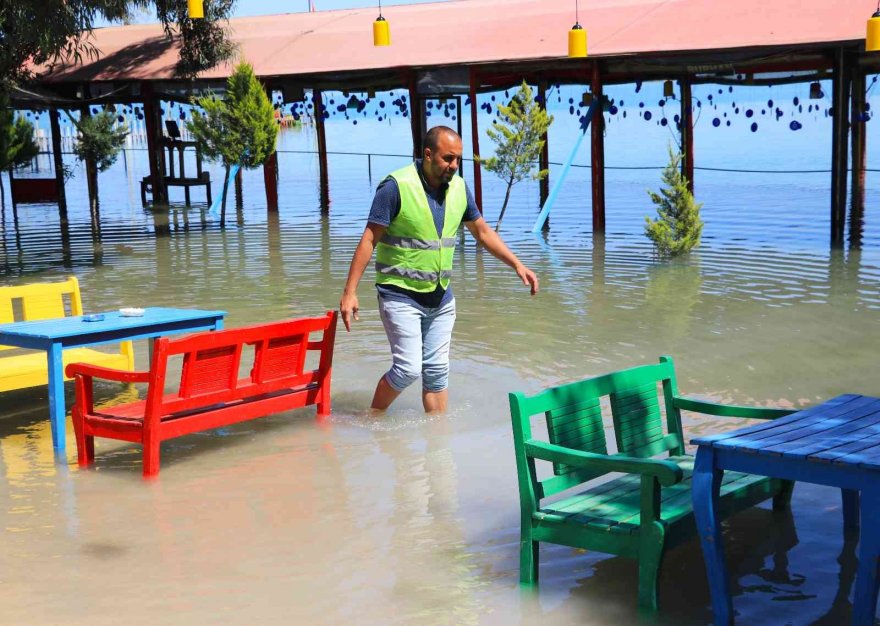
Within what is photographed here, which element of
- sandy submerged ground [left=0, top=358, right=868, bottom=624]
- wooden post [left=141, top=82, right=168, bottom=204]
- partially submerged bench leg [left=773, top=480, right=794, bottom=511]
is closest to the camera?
sandy submerged ground [left=0, top=358, right=868, bottom=624]

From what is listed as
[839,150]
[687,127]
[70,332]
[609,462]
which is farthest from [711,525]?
[687,127]

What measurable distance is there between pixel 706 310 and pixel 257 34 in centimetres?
1540

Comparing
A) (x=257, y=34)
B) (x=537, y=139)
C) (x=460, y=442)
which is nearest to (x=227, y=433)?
(x=460, y=442)

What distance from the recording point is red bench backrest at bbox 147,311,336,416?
6.04m

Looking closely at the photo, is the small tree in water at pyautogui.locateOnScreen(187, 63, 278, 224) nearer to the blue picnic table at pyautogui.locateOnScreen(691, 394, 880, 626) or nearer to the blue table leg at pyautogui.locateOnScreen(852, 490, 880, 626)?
the blue picnic table at pyautogui.locateOnScreen(691, 394, 880, 626)

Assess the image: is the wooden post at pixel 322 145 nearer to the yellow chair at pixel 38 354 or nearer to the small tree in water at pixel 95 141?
the small tree in water at pixel 95 141

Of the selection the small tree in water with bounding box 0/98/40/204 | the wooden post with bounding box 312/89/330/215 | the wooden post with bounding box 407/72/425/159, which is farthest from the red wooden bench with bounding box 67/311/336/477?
the small tree in water with bounding box 0/98/40/204

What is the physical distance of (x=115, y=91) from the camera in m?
23.5

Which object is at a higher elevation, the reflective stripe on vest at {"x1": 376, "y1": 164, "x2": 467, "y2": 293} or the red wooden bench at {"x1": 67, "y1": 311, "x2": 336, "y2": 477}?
the reflective stripe on vest at {"x1": 376, "y1": 164, "x2": 467, "y2": 293}

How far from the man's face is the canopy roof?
10487 millimetres

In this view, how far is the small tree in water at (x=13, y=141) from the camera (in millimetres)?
24094

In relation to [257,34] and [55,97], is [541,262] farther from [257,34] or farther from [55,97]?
[55,97]

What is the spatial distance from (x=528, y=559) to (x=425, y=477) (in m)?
1.61

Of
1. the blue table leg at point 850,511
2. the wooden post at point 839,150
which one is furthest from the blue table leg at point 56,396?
the wooden post at point 839,150
